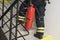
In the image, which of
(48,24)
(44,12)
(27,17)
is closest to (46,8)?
(44,12)

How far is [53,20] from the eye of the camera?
8.36ft

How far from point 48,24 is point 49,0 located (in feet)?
1.25

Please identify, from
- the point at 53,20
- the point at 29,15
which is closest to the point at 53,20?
the point at 53,20

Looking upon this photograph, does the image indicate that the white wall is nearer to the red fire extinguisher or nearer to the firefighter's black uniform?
the firefighter's black uniform

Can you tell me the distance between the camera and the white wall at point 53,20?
2508mm

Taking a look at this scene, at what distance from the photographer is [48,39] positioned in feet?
8.25

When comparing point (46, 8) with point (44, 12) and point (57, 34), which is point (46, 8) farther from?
point (57, 34)

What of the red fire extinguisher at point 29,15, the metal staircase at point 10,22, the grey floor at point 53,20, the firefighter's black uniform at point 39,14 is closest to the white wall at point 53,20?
the grey floor at point 53,20

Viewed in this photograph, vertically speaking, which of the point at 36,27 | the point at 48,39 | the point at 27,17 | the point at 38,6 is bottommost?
the point at 48,39

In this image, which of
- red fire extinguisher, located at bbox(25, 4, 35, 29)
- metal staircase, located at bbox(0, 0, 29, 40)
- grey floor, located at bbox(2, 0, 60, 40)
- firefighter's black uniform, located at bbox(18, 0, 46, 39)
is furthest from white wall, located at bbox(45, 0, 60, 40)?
metal staircase, located at bbox(0, 0, 29, 40)

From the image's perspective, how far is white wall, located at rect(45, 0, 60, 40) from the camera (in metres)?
2.51

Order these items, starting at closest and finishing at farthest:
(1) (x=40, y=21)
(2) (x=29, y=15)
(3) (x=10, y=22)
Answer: (3) (x=10, y=22) → (2) (x=29, y=15) → (1) (x=40, y=21)

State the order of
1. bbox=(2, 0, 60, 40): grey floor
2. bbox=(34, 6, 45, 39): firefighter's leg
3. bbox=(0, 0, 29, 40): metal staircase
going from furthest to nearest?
bbox=(2, 0, 60, 40): grey floor → bbox=(34, 6, 45, 39): firefighter's leg → bbox=(0, 0, 29, 40): metal staircase

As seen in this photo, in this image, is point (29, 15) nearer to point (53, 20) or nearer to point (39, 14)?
point (39, 14)
